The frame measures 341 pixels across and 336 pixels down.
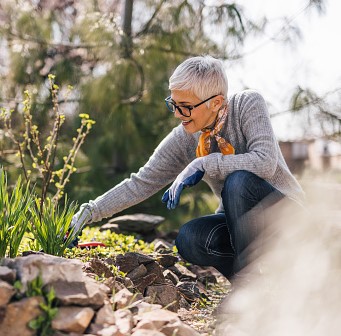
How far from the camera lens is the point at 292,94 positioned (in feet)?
15.0

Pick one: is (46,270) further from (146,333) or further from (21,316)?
(146,333)

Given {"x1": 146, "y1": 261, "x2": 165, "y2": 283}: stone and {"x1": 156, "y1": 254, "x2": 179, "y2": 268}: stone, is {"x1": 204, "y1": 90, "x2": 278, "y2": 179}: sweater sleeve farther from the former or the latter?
{"x1": 156, "y1": 254, "x2": 179, "y2": 268}: stone

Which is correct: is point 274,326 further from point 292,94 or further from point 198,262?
point 292,94

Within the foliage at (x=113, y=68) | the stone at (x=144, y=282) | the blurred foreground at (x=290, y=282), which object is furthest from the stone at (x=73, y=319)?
the foliage at (x=113, y=68)

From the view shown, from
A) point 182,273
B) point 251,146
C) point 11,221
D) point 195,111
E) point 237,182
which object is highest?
point 195,111

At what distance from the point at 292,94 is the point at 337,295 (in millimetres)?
2366

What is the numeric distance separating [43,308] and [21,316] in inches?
2.6

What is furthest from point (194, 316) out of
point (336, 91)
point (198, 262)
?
point (336, 91)

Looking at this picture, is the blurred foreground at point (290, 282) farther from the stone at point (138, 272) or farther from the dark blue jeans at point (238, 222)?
the stone at point (138, 272)

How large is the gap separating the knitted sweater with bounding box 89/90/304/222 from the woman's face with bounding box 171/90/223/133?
0.29 feet

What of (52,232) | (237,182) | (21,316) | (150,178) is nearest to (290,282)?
(237,182)

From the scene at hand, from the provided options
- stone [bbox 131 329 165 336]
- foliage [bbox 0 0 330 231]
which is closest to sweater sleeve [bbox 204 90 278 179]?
stone [bbox 131 329 165 336]

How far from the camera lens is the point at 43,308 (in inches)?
70.7

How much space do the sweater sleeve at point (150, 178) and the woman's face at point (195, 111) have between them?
19 centimetres
